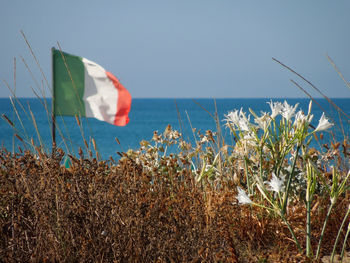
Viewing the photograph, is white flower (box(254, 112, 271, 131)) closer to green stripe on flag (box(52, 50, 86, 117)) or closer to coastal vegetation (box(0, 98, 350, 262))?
coastal vegetation (box(0, 98, 350, 262))

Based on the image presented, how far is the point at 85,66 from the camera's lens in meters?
7.45

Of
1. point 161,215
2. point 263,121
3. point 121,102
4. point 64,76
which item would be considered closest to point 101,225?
point 161,215

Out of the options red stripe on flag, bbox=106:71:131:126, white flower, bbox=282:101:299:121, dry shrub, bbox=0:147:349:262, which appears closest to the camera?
dry shrub, bbox=0:147:349:262

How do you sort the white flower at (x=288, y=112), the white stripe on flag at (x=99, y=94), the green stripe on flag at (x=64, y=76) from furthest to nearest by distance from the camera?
the white stripe on flag at (x=99, y=94) → the green stripe on flag at (x=64, y=76) → the white flower at (x=288, y=112)

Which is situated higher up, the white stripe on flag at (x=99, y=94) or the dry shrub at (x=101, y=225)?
the white stripe on flag at (x=99, y=94)

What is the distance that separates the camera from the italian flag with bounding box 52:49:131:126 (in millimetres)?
7434

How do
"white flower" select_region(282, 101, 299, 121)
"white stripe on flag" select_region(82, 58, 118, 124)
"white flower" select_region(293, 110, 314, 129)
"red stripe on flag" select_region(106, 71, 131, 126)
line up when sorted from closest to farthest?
"white flower" select_region(293, 110, 314, 129)
"white flower" select_region(282, 101, 299, 121)
"white stripe on flag" select_region(82, 58, 118, 124)
"red stripe on flag" select_region(106, 71, 131, 126)

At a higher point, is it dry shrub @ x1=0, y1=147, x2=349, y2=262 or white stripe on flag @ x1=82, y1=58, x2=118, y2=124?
white stripe on flag @ x1=82, y1=58, x2=118, y2=124

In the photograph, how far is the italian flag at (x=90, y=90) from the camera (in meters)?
7.43

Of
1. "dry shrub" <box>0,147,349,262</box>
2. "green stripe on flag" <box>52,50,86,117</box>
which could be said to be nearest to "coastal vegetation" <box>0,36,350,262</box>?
"dry shrub" <box>0,147,349,262</box>

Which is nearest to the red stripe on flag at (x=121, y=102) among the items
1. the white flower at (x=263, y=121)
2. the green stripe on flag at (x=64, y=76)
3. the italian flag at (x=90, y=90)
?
the italian flag at (x=90, y=90)

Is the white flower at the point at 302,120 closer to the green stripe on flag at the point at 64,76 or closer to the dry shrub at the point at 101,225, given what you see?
the dry shrub at the point at 101,225

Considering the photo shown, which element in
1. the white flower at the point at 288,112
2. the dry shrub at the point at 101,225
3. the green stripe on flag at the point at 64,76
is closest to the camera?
the dry shrub at the point at 101,225

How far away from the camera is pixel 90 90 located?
7668 millimetres
